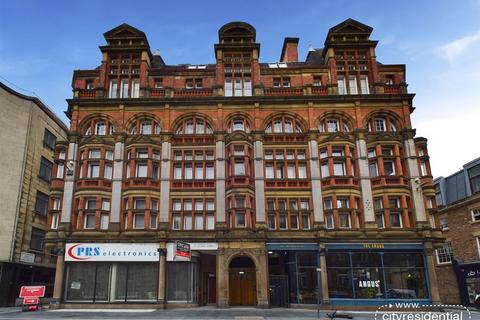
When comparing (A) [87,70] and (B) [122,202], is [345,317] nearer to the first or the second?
(B) [122,202]

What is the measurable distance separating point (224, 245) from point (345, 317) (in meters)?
9.91

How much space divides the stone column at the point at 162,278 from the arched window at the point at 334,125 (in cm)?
1604

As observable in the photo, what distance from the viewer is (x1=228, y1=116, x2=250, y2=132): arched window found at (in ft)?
102

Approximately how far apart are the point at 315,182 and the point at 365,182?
3.91 meters

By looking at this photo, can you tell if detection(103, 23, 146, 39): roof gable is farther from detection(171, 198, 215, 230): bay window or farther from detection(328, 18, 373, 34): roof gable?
detection(328, 18, 373, 34): roof gable

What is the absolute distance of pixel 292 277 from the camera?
89.4 ft

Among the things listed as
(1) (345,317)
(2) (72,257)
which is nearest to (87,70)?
(2) (72,257)

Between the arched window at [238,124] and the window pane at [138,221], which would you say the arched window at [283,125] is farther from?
the window pane at [138,221]

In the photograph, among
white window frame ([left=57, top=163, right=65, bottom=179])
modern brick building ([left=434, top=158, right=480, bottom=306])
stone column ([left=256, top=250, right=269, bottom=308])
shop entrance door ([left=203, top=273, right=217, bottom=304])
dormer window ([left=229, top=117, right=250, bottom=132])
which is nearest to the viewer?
stone column ([left=256, top=250, right=269, bottom=308])

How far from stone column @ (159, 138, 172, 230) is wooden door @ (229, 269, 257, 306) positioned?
21.1 ft

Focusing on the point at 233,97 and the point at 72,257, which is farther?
the point at 233,97

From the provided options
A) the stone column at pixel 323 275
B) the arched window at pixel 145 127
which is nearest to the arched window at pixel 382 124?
the stone column at pixel 323 275

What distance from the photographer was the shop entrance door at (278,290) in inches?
1067

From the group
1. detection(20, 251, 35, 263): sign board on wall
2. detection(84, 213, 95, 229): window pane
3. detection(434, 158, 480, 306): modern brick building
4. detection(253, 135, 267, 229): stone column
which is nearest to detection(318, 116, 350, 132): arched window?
detection(253, 135, 267, 229): stone column
